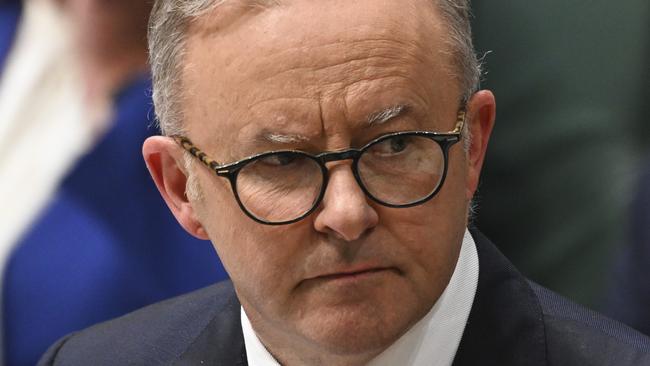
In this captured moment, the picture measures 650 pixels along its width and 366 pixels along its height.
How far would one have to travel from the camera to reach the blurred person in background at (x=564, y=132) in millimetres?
3096

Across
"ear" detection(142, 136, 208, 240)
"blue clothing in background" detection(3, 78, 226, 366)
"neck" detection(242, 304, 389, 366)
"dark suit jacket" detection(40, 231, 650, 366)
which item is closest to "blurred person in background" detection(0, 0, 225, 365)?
"blue clothing in background" detection(3, 78, 226, 366)

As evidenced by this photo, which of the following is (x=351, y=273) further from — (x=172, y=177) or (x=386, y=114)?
(x=172, y=177)

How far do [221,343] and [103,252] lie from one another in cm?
103

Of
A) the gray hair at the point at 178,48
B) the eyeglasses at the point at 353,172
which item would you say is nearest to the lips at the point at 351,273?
the eyeglasses at the point at 353,172

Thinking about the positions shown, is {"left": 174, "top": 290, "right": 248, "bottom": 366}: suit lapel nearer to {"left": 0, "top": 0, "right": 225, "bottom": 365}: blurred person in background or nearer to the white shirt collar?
the white shirt collar

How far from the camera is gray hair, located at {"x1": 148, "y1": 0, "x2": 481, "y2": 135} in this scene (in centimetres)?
228

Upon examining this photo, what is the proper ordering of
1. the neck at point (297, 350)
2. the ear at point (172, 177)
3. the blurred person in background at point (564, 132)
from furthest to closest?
the blurred person in background at point (564, 132)
the ear at point (172, 177)
the neck at point (297, 350)

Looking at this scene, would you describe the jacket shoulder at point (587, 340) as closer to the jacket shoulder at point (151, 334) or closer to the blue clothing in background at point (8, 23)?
the jacket shoulder at point (151, 334)

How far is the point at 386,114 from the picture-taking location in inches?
84.3

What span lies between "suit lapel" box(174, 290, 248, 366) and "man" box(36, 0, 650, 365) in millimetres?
230

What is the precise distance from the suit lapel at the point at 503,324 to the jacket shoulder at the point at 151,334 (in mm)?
597

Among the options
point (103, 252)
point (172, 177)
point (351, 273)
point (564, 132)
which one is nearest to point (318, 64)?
point (351, 273)

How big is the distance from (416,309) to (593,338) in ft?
1.20

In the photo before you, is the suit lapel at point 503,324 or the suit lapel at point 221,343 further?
the suit lapel at point 221,343
